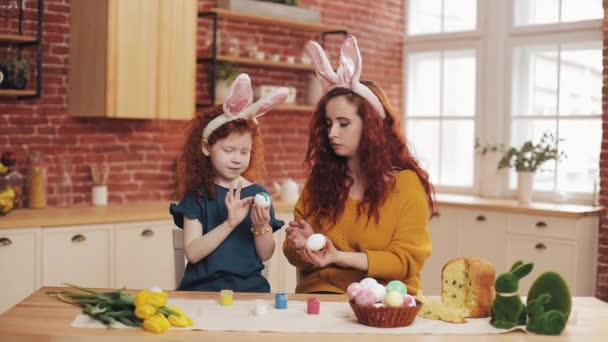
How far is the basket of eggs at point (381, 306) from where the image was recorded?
2.25 m

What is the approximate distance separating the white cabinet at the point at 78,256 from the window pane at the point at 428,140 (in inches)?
122

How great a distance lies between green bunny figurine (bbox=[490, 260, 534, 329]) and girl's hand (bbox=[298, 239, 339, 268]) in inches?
23.8

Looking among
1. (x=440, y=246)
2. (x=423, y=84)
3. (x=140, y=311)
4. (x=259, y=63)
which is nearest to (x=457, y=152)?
(x=423, y=84)

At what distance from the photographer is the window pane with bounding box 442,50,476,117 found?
6734 mm

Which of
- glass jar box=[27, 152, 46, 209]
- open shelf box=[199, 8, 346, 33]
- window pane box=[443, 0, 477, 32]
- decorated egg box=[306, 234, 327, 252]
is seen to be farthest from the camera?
window pane box=[443, 0, 477, 32]

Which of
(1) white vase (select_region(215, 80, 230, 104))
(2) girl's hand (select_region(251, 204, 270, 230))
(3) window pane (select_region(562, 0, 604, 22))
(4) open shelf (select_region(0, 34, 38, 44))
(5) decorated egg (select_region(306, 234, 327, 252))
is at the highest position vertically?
(3) window pane (select_region(562, 0, 604, 22))

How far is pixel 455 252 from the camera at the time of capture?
19.9 ft

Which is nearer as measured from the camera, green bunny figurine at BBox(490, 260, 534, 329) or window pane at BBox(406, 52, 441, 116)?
green bunny figurine at BBox(490, 260, 534, 329)

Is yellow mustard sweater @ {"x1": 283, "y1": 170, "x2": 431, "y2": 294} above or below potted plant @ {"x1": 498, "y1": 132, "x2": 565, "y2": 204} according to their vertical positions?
below

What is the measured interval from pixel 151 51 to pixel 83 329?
3.13 m

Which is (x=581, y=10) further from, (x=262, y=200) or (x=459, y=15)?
(x=262, y=200)

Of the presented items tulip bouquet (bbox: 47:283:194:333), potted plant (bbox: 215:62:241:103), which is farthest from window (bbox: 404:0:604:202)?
tulip bouquet (bbox: 47:283:194:333)

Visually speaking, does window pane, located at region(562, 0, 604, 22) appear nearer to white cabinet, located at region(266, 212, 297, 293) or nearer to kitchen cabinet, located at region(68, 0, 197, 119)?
white cabinet, located at region(266, 212, 297, 293)

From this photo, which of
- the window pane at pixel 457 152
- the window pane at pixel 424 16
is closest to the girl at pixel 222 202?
the window pane at pixel 457 152
